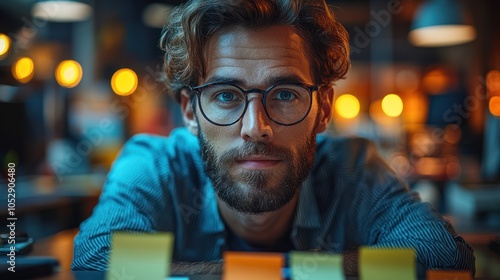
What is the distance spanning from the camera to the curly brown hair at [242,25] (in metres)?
1.32

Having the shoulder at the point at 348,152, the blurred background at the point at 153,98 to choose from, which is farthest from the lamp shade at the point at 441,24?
the shoulder at the point at 348,152

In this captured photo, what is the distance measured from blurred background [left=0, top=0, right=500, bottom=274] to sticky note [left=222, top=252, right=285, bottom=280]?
90 centimetres

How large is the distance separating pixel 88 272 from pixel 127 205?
475mm

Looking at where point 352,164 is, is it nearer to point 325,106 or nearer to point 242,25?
point 325,106

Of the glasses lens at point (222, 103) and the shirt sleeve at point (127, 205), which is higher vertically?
the glasses lens at point (222, 103)

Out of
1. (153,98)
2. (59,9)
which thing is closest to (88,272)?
(59,9)

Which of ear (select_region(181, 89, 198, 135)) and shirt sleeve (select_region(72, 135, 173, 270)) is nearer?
shirt sleeve (select_region(72, 135, 173, 270))

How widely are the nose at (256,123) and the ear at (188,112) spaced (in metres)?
0.35

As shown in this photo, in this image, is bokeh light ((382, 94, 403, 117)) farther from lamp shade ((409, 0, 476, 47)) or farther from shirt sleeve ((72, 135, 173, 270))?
shirt sleeve ((72, 135, 173, 270))

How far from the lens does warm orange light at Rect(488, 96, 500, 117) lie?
148 inches

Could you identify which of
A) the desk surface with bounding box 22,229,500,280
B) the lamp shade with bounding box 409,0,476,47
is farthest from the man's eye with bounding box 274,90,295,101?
the lamp shade with bounding box 409,0,476,47

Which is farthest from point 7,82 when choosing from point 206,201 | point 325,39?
point 325,39

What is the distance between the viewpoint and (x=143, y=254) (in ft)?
2.69

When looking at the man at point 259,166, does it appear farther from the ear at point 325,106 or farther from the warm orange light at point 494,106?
the warm orange light at point 494,106
